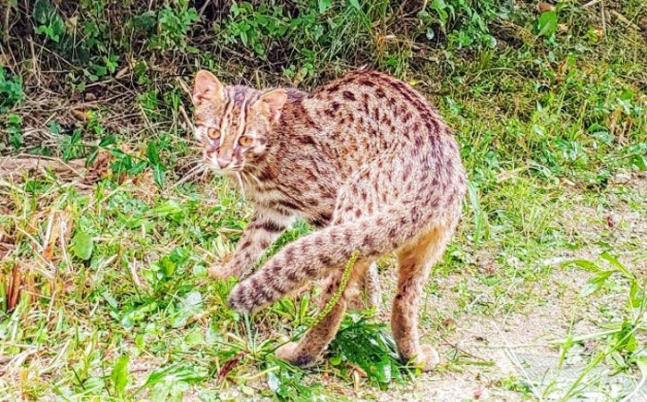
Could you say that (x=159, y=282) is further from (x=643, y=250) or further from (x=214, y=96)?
(x=643, y=250)

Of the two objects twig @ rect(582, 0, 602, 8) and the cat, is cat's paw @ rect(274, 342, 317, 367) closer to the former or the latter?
the cat

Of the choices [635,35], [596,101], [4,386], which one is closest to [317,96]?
[4,386]

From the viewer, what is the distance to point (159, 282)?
4.85 metres

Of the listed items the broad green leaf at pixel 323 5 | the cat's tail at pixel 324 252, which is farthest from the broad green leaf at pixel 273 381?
the broad green leaf at pixel 323 5

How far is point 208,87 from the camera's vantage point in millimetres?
5242

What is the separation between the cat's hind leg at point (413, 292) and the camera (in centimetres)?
457

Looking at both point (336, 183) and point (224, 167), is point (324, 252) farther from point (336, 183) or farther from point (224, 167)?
point (224, 167)

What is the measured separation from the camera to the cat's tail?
420 cm

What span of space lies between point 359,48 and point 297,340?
3.51m

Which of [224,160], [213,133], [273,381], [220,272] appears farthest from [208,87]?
[273,381]

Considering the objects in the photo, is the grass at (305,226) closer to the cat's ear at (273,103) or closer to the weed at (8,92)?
the weed at (8,92)

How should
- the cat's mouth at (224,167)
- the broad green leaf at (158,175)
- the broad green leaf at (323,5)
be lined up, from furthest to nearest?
the broad green leaf at (323,5) < the broad green leaf at (158,175) < the cat's mouth at (224,167)

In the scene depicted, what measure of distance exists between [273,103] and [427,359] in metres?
1.61

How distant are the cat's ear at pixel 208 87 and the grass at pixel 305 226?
2.48 feet
